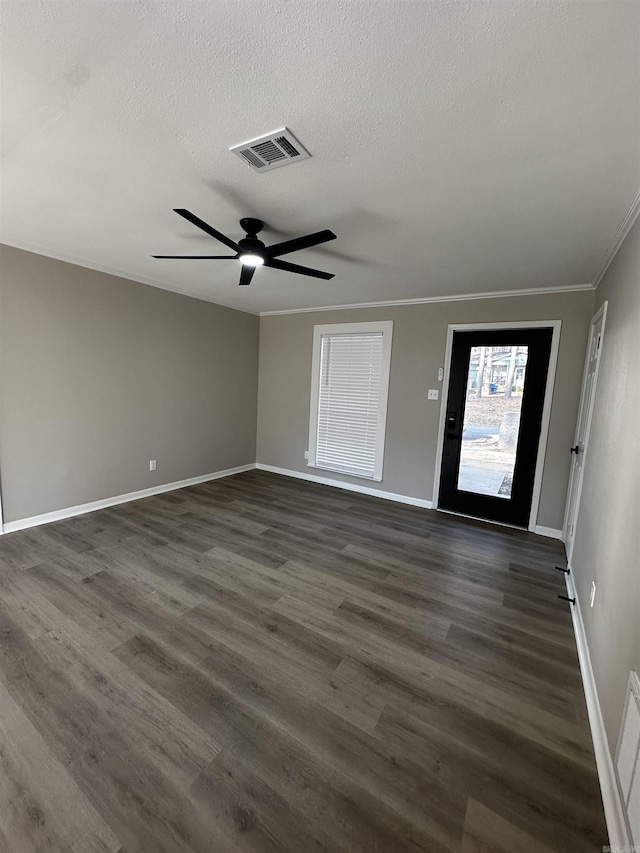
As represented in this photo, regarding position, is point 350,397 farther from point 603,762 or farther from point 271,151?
point 603,762

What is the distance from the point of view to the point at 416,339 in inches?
168

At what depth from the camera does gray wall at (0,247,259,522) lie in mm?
3180

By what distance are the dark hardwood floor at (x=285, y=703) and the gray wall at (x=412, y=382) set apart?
1.35 metres

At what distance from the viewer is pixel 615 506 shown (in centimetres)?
176

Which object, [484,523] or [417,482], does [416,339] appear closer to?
[417,482]

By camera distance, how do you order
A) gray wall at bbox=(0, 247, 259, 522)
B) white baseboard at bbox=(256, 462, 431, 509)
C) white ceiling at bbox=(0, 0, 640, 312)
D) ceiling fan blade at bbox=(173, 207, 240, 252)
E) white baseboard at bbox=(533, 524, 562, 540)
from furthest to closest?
white baseboard at bbox=(256, 462, 431, 509)
white baseboard at bbox=(533, 524, 562, 540)
gray wall at bbox=(0, 247, 259, 522)
ceiling fan blade at bbox=(173, 207, 240, 252)
white ceiling at bbox=(0, 0, 640, 312)

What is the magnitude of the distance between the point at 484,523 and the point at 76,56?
4.46 meters

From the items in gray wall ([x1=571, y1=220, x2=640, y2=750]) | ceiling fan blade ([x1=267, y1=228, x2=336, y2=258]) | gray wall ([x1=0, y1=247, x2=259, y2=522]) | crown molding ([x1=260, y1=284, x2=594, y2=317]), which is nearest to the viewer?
gray wall ([x1=571, y1=220, x2=640, y2=750])

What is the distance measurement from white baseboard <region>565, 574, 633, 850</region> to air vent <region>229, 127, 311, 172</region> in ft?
9.15

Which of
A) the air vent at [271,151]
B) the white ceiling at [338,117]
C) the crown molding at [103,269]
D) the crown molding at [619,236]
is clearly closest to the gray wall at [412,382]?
the crown molding at [619,236]

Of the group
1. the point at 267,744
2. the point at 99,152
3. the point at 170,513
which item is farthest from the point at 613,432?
the point at 170,513

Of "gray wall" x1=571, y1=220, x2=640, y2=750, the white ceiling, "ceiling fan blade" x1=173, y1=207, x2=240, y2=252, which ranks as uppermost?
the white ceiling

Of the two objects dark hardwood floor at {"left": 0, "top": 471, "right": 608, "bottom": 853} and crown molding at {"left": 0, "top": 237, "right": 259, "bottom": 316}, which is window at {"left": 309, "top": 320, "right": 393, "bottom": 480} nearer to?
crown molding at {"left": 0, "top": 237, "right": 259, "bottom": 316}

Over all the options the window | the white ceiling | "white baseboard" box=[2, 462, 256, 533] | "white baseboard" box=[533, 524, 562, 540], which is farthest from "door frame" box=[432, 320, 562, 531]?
"white baseboard" box=[2, 462, 256, 533]
